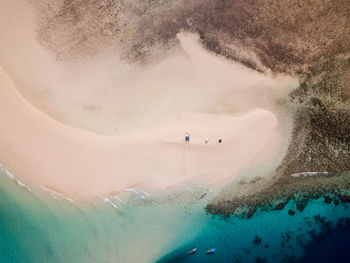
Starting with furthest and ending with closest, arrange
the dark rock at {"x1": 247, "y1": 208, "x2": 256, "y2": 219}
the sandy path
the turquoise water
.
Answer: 1. the dark rock at {"x1": 247, "y1": 208, "x2": 256, "y2": 219}
2. the turquoise water
3. the sandy path

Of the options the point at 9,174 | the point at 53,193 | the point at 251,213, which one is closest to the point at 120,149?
the point at 53,193

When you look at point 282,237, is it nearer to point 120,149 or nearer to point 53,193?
point 120,149

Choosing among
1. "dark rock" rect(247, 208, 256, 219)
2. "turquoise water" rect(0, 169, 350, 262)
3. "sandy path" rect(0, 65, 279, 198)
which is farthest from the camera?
"dark rock" rect(247, 208, 256, 219)

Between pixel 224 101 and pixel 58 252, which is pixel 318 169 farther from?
pixel 58 252

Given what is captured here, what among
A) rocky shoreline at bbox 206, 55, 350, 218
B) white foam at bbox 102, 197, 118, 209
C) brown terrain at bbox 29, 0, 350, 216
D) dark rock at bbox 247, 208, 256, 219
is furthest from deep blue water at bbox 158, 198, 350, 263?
white foam at bbox 102, 197, 118, 209

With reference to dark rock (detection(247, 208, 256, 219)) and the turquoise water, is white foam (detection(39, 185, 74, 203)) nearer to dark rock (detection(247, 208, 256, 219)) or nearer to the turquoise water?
the turquoise water

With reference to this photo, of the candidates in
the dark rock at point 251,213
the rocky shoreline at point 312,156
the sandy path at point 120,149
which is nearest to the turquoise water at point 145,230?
the dark rock at point 251,213
